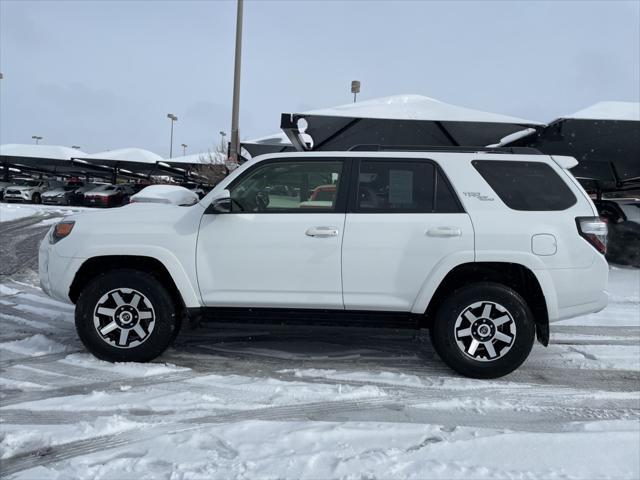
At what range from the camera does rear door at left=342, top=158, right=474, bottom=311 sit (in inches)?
155

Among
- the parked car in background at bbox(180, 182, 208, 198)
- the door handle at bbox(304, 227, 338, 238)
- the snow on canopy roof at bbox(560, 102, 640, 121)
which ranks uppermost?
the snow on canopy roof at bbox(560, 102, 640, 121)

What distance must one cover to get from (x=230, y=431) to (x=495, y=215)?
2475mm

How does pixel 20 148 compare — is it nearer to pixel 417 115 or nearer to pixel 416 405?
pixel 417 115

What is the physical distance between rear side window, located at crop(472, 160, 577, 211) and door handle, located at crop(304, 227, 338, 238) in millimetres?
1263

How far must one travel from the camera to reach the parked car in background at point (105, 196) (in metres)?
26.9

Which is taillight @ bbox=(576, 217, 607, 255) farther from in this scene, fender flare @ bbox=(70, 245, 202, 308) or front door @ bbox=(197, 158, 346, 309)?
fender flare @ bbox=(70, 245, 202, 308)

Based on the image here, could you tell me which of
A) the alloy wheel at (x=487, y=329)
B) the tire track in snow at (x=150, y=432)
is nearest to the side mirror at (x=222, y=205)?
the tire track in snow at (x=150, y=432)

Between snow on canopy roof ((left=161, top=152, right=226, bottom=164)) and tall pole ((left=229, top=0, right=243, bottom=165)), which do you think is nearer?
tall pole ((left=229, top=0, right=243, bottom=165))

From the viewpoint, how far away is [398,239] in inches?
155

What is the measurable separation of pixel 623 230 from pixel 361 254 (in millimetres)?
8271

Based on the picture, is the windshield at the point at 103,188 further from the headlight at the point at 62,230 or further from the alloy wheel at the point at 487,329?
the alloy wheel at the point at 487,329

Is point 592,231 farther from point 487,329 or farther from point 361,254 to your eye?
point 361,254

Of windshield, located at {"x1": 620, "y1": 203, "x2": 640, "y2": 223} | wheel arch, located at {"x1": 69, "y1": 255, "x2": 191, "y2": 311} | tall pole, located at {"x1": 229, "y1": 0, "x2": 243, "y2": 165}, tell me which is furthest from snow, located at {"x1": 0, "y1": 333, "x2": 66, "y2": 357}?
windshield, located at {"x1": 620, "y1": 203, "x2": 640, "y2": 223}

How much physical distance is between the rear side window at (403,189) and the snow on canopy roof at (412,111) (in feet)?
14.4
